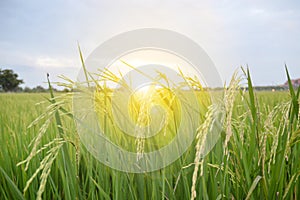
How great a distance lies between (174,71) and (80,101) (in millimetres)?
364

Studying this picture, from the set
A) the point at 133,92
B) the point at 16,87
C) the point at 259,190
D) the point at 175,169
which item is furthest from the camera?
the point at 16,87

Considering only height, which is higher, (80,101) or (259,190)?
(80,101)

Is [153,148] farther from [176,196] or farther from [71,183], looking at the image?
[71,183]

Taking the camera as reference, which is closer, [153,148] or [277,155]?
[277,155]

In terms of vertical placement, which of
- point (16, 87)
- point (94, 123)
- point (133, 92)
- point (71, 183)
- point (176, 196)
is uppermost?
Answer: point (16, 87)

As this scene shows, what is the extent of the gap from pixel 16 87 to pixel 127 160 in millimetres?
39937

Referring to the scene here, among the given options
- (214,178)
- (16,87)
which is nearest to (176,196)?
(214,178)

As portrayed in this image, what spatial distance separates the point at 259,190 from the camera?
2.79ft

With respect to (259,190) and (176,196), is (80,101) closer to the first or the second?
(176,196)

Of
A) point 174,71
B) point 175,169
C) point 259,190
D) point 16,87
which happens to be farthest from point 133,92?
point 16,87

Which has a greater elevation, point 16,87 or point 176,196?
point 16,87

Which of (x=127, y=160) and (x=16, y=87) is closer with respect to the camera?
(x=127, y=160)

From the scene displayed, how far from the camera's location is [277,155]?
2.97 ft

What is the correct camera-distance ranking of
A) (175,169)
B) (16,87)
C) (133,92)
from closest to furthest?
(133,92), (175,169), (16,87)
